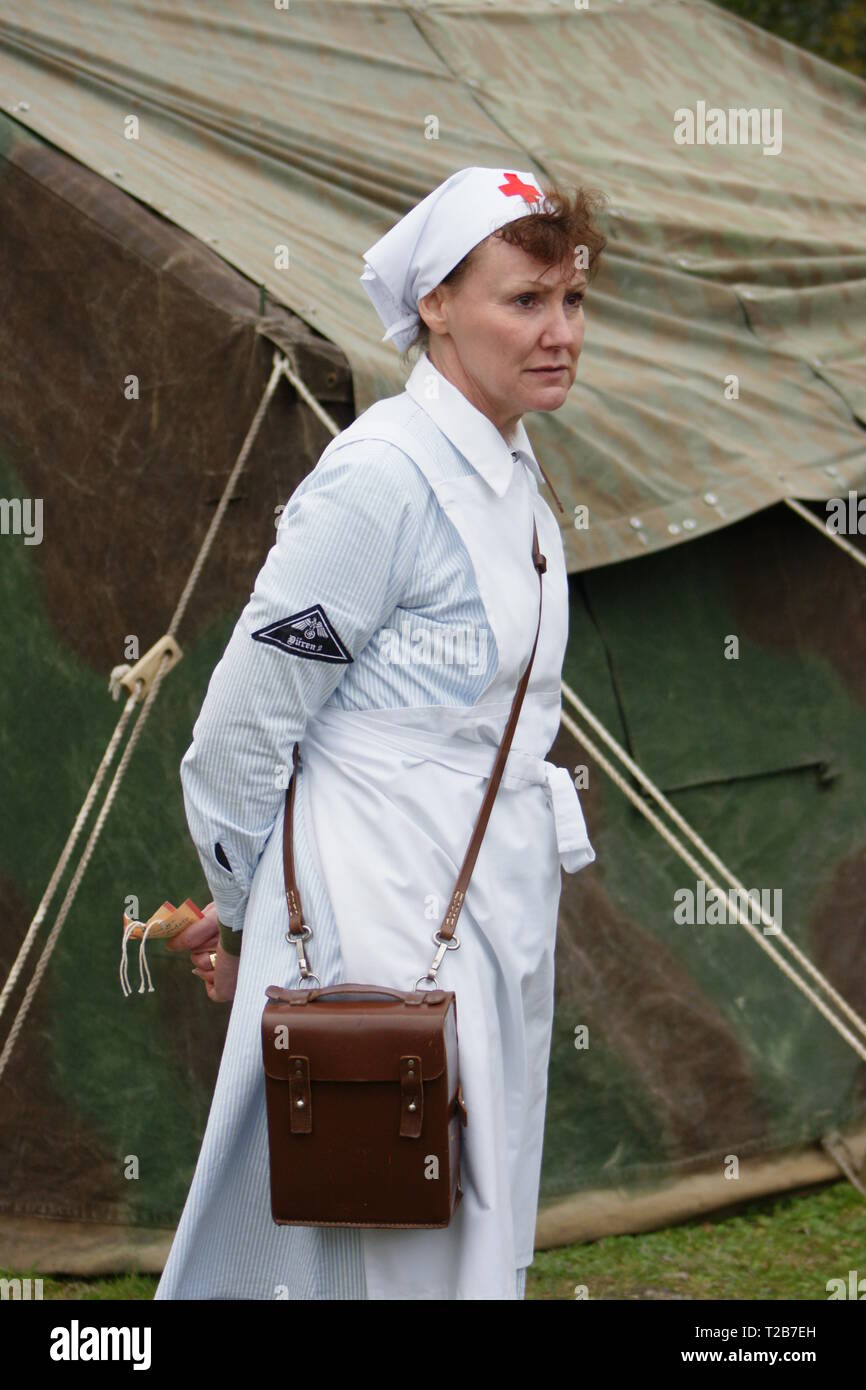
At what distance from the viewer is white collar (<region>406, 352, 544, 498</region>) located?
2123 mm

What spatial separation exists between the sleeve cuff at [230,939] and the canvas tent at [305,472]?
43.5 inches

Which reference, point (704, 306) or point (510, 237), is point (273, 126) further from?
point (510, 237)

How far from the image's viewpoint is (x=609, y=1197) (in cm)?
367

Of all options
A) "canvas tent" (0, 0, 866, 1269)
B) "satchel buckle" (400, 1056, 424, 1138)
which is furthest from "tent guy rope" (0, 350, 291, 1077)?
"satchel buckle" (400, 1056, 424, 1138)

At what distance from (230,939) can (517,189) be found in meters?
0.96

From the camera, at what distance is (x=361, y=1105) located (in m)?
1.93

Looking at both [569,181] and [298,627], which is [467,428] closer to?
[298,627]

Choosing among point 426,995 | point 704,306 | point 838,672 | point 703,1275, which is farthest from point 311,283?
point 703,1275

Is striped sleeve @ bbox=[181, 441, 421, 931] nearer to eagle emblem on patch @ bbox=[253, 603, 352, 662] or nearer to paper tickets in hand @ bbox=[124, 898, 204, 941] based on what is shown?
eagle emblem on patch @ bbox=[253, 603, 352, 662]

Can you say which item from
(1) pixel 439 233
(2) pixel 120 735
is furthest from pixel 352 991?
(2) pixel 120 735

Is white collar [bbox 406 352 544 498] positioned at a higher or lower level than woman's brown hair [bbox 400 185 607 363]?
lower

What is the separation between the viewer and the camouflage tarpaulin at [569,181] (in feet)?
11.2

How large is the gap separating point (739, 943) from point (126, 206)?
1924 millimetres

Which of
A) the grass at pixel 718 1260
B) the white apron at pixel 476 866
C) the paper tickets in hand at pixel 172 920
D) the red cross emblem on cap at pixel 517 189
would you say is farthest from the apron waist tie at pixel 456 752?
the grass at pixel 718 1260
